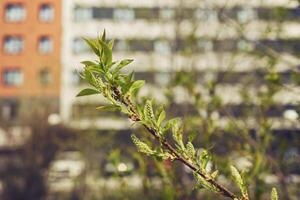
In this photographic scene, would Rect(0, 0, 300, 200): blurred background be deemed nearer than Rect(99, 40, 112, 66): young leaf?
No

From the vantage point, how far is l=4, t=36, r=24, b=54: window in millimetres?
40219

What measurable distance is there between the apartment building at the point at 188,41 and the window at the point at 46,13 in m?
2.21

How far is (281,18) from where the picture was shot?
17.4 ft

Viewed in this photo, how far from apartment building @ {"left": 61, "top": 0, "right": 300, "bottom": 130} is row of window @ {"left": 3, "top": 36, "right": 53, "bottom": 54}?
2.94 meters

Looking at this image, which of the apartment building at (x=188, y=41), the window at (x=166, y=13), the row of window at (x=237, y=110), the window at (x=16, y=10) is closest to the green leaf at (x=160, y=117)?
the apartment building at (x=188, y=41)

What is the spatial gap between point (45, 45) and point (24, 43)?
227 centimetres

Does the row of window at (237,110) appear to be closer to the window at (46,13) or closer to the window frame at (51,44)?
the window frame at (51,44)

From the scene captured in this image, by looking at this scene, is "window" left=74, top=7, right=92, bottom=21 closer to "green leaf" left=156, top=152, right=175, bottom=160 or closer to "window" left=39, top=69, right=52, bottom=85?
"window" left=39, top=69, right=52, bottom=85

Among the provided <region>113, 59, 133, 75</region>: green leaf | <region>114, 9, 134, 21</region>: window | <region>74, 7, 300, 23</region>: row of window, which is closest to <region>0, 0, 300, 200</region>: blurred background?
<region>74, 7, 300, 23</region>: row of window

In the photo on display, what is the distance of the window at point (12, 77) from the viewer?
39.6 metres

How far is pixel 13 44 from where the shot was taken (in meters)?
40.5

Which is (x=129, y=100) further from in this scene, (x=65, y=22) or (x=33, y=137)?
(x=65, y=22)

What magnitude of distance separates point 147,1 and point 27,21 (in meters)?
13.6

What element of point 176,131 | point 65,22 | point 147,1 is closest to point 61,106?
point 65,22
